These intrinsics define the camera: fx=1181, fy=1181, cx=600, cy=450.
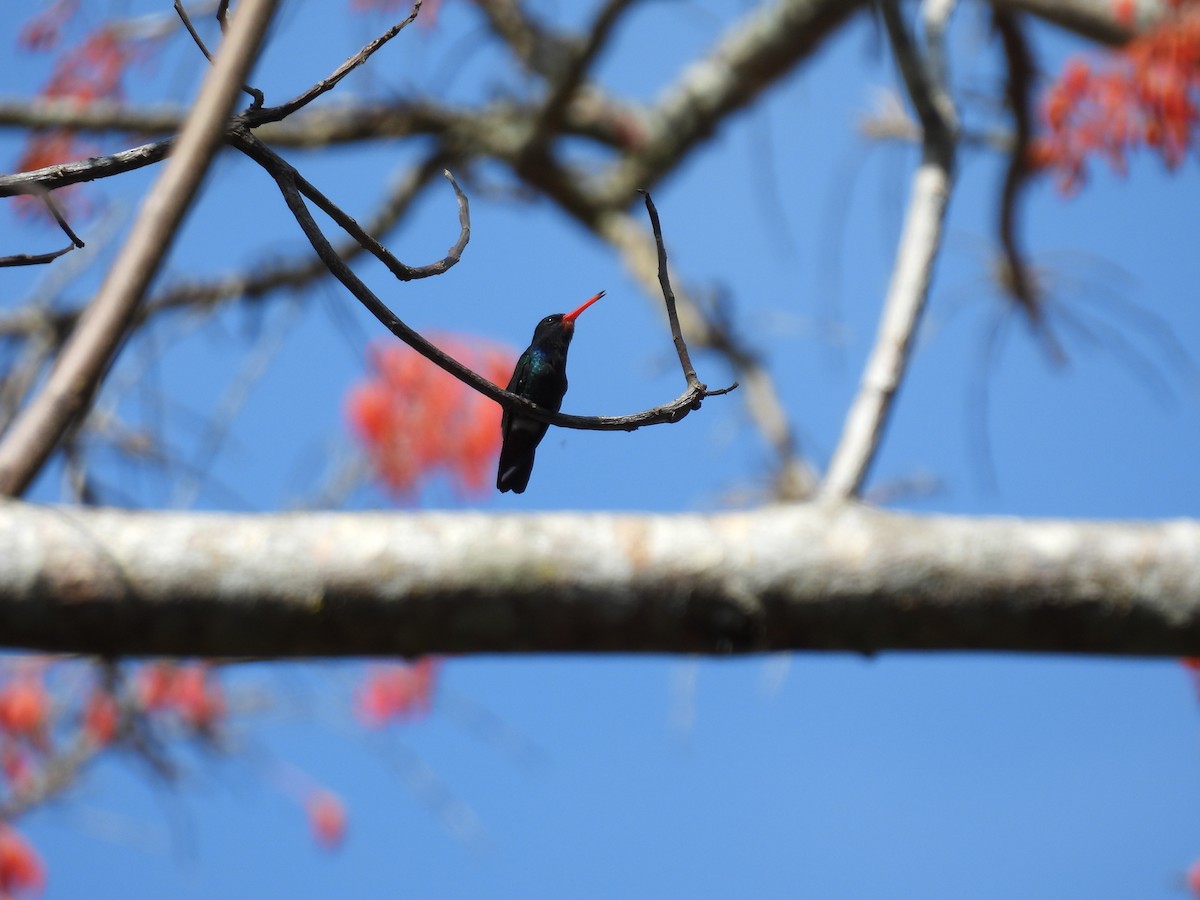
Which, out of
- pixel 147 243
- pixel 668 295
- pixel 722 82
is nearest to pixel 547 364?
pixel 668 295

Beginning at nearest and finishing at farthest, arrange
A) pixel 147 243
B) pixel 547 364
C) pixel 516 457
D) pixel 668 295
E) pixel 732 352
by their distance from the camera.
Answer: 1. pixel 147 243
2. pixel 668 295
3. pixel 516 457
4. pixel 547 364
5. pixel 732 352

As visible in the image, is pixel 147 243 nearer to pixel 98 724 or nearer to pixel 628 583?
pixel 628 583

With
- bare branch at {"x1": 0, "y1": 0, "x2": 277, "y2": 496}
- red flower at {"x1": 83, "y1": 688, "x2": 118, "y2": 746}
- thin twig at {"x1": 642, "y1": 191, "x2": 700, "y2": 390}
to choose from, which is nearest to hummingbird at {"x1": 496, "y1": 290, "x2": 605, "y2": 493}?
thin twig at {"x1": 642, "y1": 191, "x2": 700, "y2": 390}

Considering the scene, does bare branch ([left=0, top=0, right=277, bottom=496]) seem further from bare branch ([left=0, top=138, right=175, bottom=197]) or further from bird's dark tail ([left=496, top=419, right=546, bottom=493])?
bird's dark tail ([left=496, top=419, right=546, bottom=493])

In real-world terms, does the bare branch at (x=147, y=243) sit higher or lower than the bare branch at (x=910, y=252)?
lower

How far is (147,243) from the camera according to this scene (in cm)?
112

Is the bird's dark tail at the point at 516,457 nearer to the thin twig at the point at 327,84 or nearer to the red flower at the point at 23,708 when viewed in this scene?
the thin twig at the point at 327,84

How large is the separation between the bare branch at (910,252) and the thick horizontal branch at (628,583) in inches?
10.9

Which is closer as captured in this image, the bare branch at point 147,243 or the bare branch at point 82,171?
the bare branch at point 147,243

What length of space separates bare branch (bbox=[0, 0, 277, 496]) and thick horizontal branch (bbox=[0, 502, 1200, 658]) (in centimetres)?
35

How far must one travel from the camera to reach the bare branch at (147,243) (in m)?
1.08

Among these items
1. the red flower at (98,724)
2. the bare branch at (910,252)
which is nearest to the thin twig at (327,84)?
the bare branch at (910,252)

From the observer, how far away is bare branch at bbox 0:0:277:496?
1.08m

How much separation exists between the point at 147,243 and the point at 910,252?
1.84m
